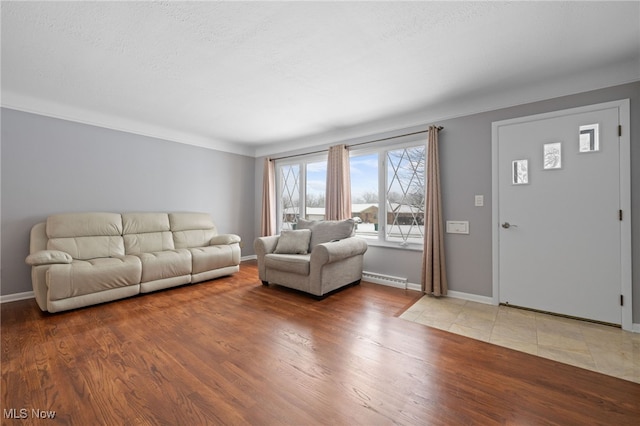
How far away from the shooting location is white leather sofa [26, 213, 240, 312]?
270 centimetres

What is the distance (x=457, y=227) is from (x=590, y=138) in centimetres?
148

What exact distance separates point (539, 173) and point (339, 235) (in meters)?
2.41

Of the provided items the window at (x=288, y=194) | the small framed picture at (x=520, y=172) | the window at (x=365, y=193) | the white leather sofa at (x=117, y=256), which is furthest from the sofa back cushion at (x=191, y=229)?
the small framed picture at (x=520, y=172)

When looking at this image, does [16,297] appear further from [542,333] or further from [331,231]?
[542,333]

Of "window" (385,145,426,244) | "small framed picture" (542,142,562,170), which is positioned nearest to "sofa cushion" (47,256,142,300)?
"window" (385,145,426,244)

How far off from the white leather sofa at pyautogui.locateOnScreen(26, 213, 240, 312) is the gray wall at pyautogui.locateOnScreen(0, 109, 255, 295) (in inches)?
11.0

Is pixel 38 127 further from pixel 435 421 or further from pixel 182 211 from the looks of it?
pixel 435 421

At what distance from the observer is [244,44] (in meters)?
2.11

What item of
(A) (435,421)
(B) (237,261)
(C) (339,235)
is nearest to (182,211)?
(B) (237,261)

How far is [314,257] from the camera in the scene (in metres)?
3.13

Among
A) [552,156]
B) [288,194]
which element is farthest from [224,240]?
[552,156]

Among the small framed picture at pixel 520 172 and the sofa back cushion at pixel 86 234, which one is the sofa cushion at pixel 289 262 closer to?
the sofa back cushion at pixel 86 234

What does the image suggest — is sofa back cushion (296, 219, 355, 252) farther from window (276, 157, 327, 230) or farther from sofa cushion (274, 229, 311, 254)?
window (276, 157, 327, 230)

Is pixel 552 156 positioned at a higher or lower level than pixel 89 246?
higher
